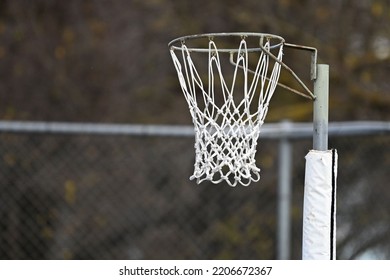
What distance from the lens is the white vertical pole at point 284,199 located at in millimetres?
5453

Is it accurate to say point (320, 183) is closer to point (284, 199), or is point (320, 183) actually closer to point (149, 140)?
point (284, 199)

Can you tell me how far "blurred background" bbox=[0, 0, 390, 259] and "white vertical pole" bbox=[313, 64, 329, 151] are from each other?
5.59 ft

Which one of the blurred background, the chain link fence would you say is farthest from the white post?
the chain link fence

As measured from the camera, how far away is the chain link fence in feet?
17.5

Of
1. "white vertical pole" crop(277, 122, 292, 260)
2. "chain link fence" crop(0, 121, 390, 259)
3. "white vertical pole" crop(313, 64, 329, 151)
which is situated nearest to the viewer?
"white vertical pole" crop(313, 64, 329, 151)

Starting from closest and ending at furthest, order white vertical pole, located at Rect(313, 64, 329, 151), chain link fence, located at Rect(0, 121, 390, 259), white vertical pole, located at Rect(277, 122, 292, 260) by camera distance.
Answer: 1. white vertical pole, located at Rect(313, 64, 329, 151)
2. chain link fence, located at Rect(0, 121, 390, 259)
3. white vertical pole, located at Rect(277, 122, 292, 260)

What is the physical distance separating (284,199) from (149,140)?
1236 millimetres

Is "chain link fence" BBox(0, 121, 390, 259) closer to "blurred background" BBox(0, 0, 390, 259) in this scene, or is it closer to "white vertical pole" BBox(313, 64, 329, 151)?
"blurred background" BBox(0, 0, 390, 259)

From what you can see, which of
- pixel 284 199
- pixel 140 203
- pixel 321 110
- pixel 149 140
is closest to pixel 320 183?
pixel 321 110
